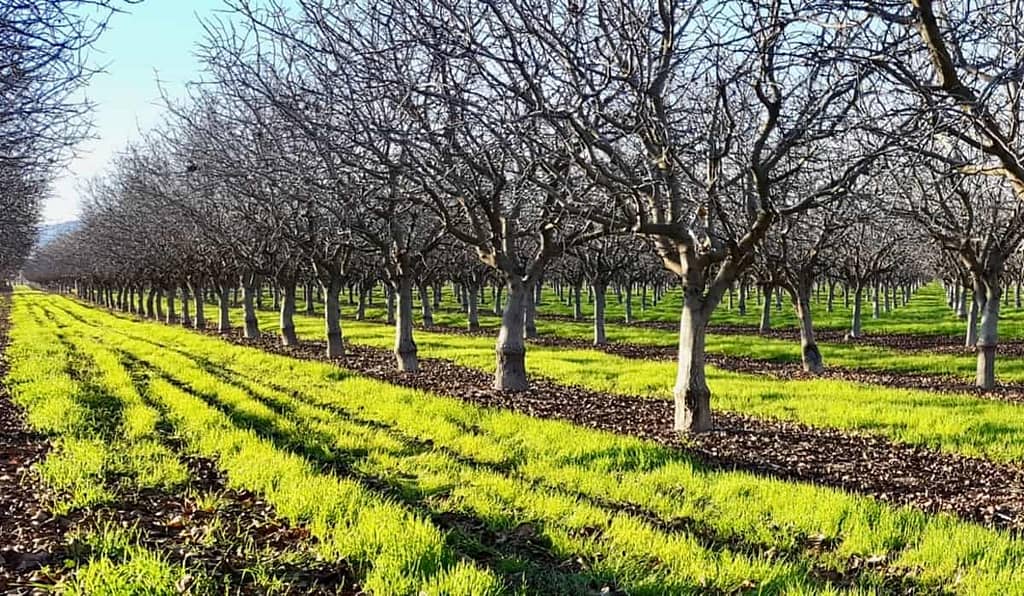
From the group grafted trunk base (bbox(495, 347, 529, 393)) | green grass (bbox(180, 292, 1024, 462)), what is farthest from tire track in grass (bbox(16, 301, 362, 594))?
green grass (bbox(180, 292, 1024, 462))

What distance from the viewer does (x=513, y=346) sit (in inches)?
586

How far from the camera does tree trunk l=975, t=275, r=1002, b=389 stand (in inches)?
653

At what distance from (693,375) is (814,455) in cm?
195

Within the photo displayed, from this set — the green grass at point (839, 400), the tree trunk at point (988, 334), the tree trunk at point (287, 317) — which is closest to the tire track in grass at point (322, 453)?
the green grass at point (839, 400)

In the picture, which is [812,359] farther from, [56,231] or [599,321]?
[56,231]

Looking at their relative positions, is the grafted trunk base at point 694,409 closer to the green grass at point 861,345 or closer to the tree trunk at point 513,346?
the tree trunk at point 513,346

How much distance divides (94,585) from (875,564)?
5.49 meters

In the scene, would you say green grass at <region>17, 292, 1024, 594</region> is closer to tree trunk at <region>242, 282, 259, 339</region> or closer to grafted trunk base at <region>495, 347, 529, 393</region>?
grafted trunk base at <region>495, 347, 529, 393</region>

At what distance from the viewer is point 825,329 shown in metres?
37.6

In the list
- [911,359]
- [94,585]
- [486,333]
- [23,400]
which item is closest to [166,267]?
[486,333]

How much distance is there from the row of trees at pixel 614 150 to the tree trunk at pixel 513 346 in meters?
0.05

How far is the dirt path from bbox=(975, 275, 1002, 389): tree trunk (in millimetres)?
7836

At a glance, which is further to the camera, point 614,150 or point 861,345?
point 861,345

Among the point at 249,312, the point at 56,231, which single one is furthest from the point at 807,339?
the point at 56,231
